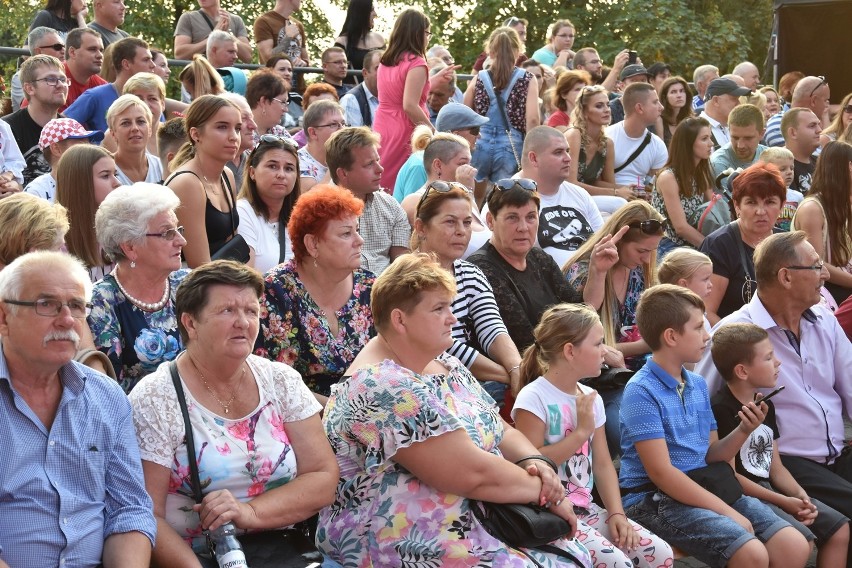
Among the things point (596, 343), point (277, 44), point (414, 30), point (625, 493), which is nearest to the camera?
point (596, 343)

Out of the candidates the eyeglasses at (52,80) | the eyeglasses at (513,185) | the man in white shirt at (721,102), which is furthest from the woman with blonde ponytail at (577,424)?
the man in white shirt at (721,102)

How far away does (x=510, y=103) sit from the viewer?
927cm

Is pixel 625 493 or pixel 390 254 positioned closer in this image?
pixel 625 493

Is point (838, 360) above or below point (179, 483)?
below

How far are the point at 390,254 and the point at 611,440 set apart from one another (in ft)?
5.59

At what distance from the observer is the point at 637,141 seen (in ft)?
30.5

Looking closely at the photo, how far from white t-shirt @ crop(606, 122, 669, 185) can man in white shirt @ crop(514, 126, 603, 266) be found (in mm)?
2329

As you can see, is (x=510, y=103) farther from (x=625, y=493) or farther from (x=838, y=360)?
(x=625, y=493)

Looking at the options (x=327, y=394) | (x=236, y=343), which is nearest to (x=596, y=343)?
(x=327, y=394)

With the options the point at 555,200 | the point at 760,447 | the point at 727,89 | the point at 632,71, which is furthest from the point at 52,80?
the point at 632,71

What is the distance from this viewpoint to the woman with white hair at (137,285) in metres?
4.18

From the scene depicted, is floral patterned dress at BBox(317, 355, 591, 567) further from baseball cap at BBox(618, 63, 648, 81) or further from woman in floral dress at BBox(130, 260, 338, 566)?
baseball cap at BBox(618, 63, 648, 81)

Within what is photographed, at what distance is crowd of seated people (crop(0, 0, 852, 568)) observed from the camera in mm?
3455

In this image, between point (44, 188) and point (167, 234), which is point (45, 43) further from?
point (167, 234)
